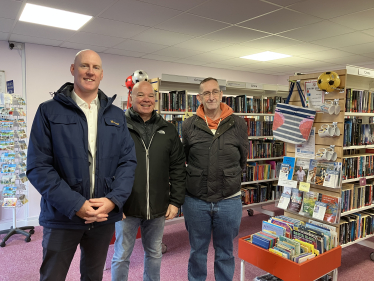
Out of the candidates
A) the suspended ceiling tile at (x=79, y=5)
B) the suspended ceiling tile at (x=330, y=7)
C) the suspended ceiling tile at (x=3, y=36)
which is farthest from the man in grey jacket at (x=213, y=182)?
the suspended ceiling tile at (x=3, y=36)

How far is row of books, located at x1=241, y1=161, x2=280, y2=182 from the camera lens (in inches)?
161

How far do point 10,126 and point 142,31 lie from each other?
2189mm

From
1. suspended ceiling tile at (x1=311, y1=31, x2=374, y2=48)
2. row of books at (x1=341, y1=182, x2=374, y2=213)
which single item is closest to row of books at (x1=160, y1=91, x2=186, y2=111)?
row of books at (x1=341, y1=182, x2=374, y2=213)

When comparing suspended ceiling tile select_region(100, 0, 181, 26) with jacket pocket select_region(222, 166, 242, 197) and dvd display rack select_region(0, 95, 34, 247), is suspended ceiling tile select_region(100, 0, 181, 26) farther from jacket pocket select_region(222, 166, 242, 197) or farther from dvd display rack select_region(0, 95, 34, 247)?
jacket pocket select_region(222, 166, 242, 197)

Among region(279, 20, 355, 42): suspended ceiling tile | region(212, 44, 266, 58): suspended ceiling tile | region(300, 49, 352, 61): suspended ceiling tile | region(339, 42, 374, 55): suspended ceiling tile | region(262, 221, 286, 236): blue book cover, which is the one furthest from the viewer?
region(300, 49, 352, 61): suspended ceiling tile

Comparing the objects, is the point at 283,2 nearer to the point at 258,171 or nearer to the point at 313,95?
the point at 313,95

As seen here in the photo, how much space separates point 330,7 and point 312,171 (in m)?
1.91

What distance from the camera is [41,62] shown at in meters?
4.53

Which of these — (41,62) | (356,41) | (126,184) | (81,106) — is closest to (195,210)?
(126,184)

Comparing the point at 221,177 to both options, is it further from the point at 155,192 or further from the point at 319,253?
the point at 319,253

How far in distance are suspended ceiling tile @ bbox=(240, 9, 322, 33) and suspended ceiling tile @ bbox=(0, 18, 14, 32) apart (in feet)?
9.47

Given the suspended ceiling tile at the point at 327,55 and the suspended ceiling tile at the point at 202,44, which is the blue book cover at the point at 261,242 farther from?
the suspended ceiling tile at the point at 327,55

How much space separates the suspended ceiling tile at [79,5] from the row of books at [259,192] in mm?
2961

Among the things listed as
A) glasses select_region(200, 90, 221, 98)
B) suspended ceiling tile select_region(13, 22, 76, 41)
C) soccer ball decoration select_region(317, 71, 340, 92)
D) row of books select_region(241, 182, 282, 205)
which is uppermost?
suspended ceiling tile select_region(13, 22, 76, 41)
